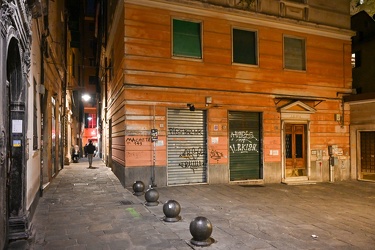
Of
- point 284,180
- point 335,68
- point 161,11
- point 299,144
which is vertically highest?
point 161,11

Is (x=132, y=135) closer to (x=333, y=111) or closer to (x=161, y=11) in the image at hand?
(x=161, y=11)

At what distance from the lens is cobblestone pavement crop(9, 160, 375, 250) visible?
5891 millimetres

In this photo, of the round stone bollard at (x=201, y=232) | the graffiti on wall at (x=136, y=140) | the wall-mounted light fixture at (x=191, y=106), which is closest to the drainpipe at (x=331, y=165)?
the wall-mounted light fixture at (x=191, y=106)

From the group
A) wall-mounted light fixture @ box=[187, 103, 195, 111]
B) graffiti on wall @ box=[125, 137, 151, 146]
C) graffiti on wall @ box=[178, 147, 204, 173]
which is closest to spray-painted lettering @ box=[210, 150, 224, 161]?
graffiti on wall @ box=[178, 147, 204, 173]

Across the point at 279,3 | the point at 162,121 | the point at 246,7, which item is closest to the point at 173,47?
the point at 162,121

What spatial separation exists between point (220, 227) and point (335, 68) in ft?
40.2

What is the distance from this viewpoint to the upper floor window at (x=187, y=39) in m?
12.6

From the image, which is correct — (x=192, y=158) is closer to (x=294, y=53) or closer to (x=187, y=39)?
(x=187, y=39)

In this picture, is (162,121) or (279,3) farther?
(279,3)

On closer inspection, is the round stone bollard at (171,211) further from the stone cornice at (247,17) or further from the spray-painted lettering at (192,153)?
the stone cornice at (247,17)

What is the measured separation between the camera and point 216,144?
12977mm

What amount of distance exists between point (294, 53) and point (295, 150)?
15.4 feet

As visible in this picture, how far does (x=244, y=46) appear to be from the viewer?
13.9 meters

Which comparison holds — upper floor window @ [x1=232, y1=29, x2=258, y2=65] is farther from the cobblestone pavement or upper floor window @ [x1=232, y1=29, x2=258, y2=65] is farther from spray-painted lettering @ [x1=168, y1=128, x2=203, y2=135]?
the cobblestone pavement
